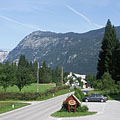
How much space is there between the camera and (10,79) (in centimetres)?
4794

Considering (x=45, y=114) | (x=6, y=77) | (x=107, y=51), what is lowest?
(x=45, y=114)

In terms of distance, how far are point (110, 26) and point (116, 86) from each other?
26560 millimetres

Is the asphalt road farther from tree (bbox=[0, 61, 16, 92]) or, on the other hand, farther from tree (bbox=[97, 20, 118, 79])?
tree (bbox=[97, 20, 118, 79])

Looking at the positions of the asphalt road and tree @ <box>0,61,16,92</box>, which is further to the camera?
tree @ <box>0,61,16,92</box>

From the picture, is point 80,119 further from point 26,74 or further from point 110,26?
point 110,26

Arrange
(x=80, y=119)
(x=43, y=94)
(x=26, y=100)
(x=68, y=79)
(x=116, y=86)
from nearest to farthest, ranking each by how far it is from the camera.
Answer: (x=80, y=119) < (x=26, y=100) < (x=43, y=94) < (x=116, y=86) < (x=68, y=79)

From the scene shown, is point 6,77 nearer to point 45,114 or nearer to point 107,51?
point 45,114

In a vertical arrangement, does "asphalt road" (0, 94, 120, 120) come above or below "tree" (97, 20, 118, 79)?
below

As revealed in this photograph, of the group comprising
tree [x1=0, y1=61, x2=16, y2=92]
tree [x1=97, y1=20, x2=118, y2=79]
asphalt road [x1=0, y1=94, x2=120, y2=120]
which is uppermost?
tree [x1=97, y1=20, x2=118, y2=79]

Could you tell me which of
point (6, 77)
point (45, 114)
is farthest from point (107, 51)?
point (45, 114)

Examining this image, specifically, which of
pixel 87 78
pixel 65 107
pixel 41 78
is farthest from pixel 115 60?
pixel 87 78

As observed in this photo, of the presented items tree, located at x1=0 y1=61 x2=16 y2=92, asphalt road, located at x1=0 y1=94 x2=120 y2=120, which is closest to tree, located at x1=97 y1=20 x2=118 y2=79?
Result: tree, located at x1=0 y1=61 x2=16 y2=92

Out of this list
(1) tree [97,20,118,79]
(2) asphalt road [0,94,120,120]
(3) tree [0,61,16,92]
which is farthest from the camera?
(1) tree [97,20,118,79]

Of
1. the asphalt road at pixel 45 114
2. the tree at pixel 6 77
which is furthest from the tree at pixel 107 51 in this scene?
the asphalt road at pixel 45 114
